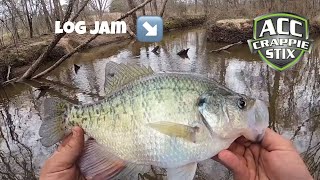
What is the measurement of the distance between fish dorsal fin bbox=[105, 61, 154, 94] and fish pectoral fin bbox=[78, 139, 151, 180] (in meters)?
0.36

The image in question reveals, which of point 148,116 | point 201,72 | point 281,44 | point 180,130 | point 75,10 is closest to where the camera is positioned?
point 180,130

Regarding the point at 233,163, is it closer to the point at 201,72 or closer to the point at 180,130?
the point at 180,130

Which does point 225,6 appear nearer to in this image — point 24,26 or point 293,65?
point 24,26

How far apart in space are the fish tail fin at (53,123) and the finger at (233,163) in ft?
3.10

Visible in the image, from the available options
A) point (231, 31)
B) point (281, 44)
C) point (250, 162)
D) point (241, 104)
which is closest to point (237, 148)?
point (250, 162)

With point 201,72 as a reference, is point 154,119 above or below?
above

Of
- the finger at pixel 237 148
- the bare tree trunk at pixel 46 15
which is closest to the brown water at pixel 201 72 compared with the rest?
the finger at pixel 237 148

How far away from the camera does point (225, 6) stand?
30.2m

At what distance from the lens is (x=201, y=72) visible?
12.1 metres

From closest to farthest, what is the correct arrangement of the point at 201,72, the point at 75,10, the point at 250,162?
the point at 250,162 < the point at 201,72 < the point at 75,10

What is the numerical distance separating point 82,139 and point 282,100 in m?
7.15

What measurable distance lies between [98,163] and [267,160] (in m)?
1.02

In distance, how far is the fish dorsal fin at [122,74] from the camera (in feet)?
6.88

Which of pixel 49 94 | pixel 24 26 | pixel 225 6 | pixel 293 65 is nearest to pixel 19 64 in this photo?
pixel 49 94
